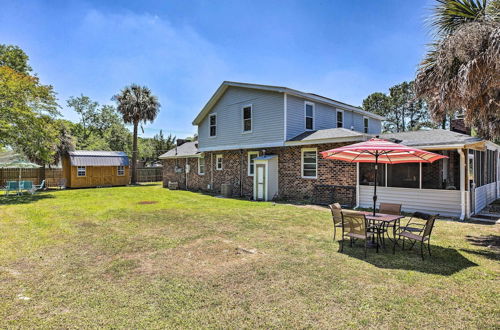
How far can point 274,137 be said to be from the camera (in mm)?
14625

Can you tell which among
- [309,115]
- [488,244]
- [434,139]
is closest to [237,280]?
[488,244]

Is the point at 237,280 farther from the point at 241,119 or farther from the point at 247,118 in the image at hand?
the point at 241,119

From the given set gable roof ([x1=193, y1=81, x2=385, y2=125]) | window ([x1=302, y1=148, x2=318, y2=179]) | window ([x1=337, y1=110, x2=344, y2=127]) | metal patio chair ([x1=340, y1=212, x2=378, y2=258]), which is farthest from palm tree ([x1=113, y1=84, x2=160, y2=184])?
metal patio chair ([x1=340, y1=212, x2=378, y2=258])

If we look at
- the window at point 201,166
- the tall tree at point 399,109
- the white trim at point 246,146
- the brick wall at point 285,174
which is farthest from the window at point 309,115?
the tall tree at point 399,109

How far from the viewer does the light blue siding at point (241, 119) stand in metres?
14.6

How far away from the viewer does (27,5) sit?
34.6 feet

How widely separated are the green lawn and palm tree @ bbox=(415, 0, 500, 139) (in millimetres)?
3571

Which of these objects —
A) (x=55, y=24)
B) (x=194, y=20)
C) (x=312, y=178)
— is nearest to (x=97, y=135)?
(x=55, y=24)

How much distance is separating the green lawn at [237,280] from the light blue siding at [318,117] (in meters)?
7.68

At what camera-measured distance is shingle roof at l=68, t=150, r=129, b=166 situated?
23547 mm

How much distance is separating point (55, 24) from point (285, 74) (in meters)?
13.0

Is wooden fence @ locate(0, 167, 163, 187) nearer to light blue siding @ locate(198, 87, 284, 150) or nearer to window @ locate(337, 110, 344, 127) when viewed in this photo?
light blue siding @ locate(198, 87, 284, 150)

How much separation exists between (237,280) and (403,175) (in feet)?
32.4

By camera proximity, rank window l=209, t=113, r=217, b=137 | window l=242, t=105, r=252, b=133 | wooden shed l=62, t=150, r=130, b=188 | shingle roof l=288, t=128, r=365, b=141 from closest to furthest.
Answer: shingle roof l=288, t=128, r=365, b=141
window l=242, t=105, r=252, b=133
window l=209, t=113, r=217, b=137
wooden shed l=62, t=150, r=130, b=188
